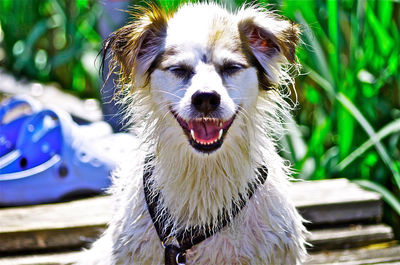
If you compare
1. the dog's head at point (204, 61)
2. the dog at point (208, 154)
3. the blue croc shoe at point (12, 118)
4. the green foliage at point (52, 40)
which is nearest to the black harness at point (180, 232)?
the dog at point (208, 154)

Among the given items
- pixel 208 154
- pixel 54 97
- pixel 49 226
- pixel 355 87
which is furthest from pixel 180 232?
pixel 54 97

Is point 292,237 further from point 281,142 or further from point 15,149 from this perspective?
point 15,149

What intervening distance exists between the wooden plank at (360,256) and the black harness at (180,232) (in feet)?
2.51

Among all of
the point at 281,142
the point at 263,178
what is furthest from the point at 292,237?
the point at 281,142

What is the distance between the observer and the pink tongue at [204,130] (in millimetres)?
1896

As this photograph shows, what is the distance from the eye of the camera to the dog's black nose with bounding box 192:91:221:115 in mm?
1782

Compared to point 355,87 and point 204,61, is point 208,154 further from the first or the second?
point 355,87

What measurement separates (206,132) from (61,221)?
1065 mm

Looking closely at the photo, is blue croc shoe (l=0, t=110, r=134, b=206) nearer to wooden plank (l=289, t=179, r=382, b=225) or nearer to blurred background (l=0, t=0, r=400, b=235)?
blurred background (l=0, t=0, r=400, b=235)

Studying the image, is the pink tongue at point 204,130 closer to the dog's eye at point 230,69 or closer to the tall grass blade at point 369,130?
the dog's eye at point 230,69

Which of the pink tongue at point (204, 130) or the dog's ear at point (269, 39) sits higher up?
the dog's ear at point (269, 39)

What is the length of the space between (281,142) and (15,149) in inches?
54.6

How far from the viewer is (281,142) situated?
3217 millimetres

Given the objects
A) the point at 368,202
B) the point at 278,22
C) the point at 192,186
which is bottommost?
the point at 368,202
